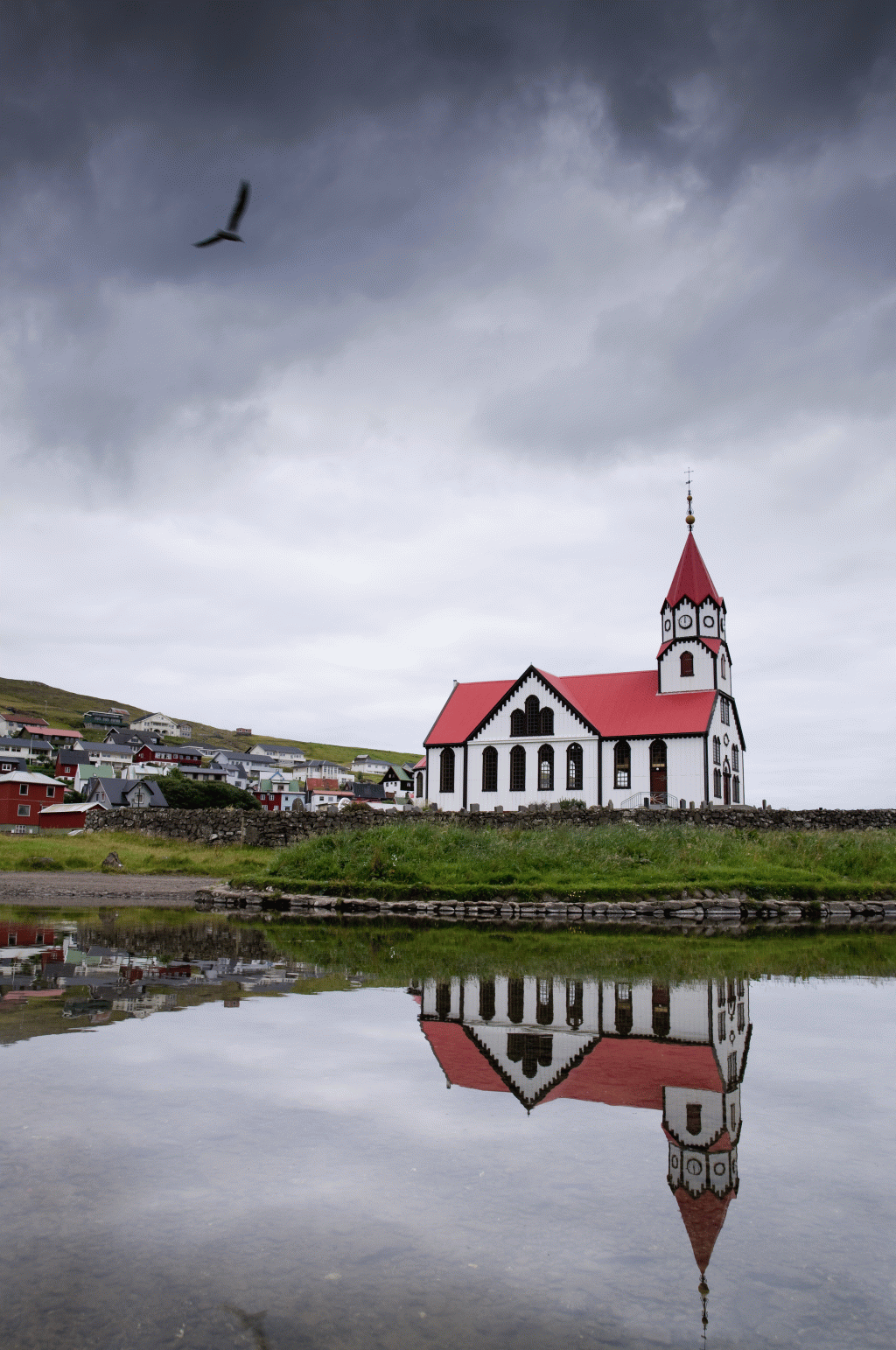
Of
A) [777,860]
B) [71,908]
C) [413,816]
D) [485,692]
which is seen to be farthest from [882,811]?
[71,908]

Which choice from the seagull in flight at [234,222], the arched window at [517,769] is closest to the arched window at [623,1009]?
the seagull in flight at [234,222]

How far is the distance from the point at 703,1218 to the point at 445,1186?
69.2 inches

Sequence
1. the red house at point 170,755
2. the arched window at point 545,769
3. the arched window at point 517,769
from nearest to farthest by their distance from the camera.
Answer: the arched window at point 545,769 → the arched window at point 517,769 → the red house at point 170,755

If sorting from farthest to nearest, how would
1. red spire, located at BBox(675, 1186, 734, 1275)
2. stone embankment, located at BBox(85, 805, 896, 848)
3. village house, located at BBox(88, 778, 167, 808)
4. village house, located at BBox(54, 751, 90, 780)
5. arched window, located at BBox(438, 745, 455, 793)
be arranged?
village house, located at BBox(54, 751, 90, 780), village house, located at BBox(88, 778, 167, 808), arched window, located at BBox(438, 745, 455, 793), stone embankment, located at BBox(85, 805, 896, 848), red spire, located at BBox(675, 1186, 734, 1275)

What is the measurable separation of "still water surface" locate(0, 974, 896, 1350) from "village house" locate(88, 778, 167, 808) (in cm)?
8240

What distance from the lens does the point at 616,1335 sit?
4457mm

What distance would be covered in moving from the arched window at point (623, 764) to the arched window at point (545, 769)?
14.6 feet

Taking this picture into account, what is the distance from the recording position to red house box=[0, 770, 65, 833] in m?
78.1

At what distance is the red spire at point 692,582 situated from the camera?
2357 inches

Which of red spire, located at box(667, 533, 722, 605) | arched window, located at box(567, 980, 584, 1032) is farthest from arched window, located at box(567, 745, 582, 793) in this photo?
arched window, located at box(567, 980, 584, 1032)

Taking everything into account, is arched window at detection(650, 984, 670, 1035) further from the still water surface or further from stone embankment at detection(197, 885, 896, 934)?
stone embankment at detection(197, 885, 896, 934)

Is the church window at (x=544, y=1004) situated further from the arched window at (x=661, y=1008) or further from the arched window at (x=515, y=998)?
the arched window at (x=661, y=1008)

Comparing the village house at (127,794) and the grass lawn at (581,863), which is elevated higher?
the village house at (127,794)

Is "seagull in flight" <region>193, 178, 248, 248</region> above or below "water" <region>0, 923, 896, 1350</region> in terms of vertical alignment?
above
